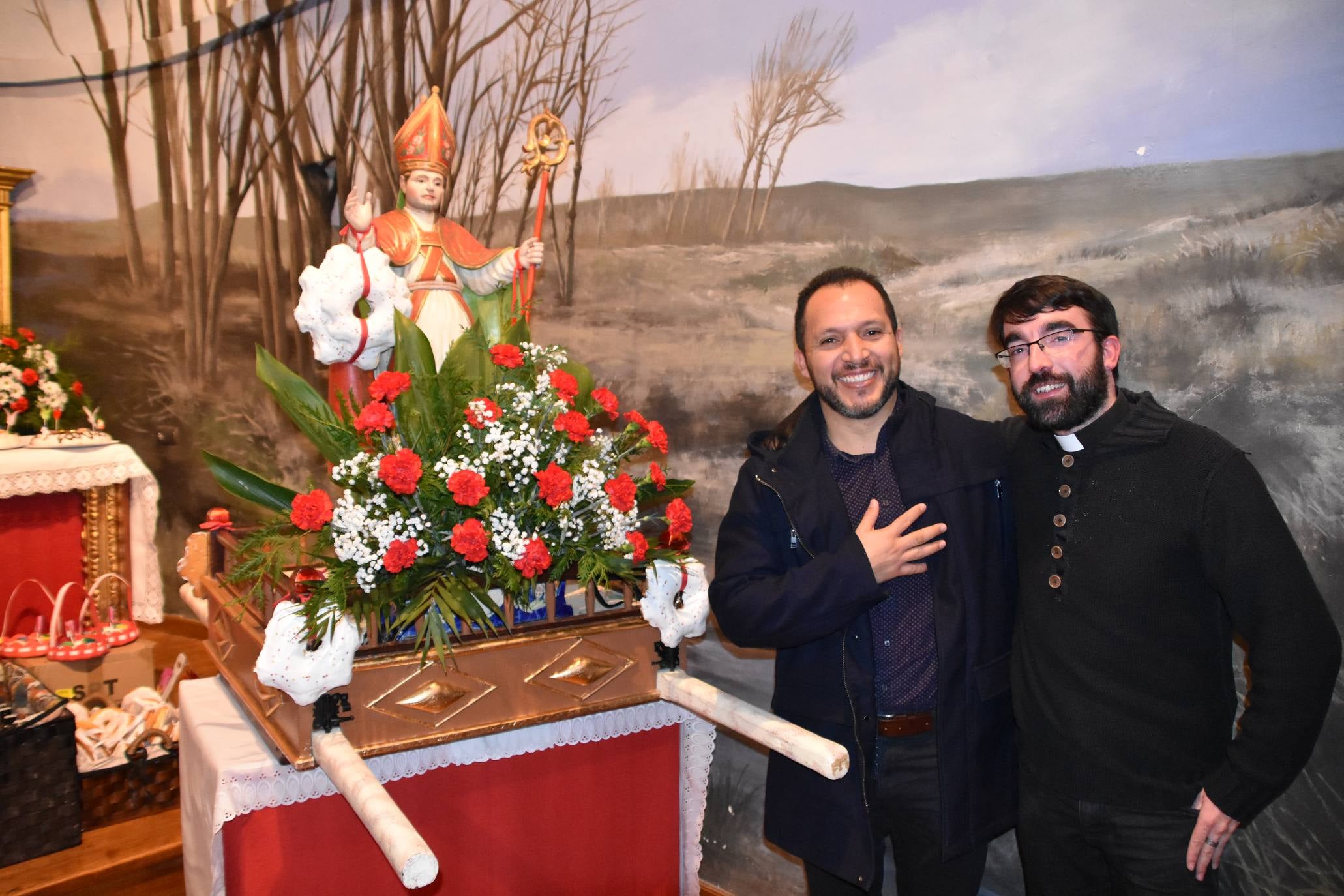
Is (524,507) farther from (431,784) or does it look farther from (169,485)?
(169,485)

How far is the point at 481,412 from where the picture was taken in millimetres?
2082

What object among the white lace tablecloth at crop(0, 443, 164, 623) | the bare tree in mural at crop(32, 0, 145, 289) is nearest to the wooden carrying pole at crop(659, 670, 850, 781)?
the white lace tablecloth at crop(0, 443, 164, 623)

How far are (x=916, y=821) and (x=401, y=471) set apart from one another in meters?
1.25

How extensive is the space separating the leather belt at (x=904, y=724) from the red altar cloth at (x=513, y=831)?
2.41 ft

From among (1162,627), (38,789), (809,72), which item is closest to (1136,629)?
(1162,627)

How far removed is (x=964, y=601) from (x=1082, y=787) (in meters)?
0.40

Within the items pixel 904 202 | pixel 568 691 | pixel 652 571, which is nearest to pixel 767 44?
pixel 904 202

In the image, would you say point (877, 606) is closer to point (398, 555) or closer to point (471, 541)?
point (471, 541)

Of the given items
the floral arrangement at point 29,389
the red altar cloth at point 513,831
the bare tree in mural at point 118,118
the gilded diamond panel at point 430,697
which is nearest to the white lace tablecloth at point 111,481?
the floral arrangement at point 29,389

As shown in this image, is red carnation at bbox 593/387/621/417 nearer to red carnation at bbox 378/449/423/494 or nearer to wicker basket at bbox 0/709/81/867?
red carnation at bbox 378/449/423/494

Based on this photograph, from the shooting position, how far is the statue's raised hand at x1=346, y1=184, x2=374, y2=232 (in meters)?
2.62

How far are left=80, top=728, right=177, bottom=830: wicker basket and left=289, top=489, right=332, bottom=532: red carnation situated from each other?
90.0 inches

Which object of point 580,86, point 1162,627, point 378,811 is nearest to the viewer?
point 378,811

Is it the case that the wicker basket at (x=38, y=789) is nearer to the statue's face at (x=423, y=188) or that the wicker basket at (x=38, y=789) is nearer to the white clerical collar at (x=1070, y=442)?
the statue's face at (x=423, y=188)
